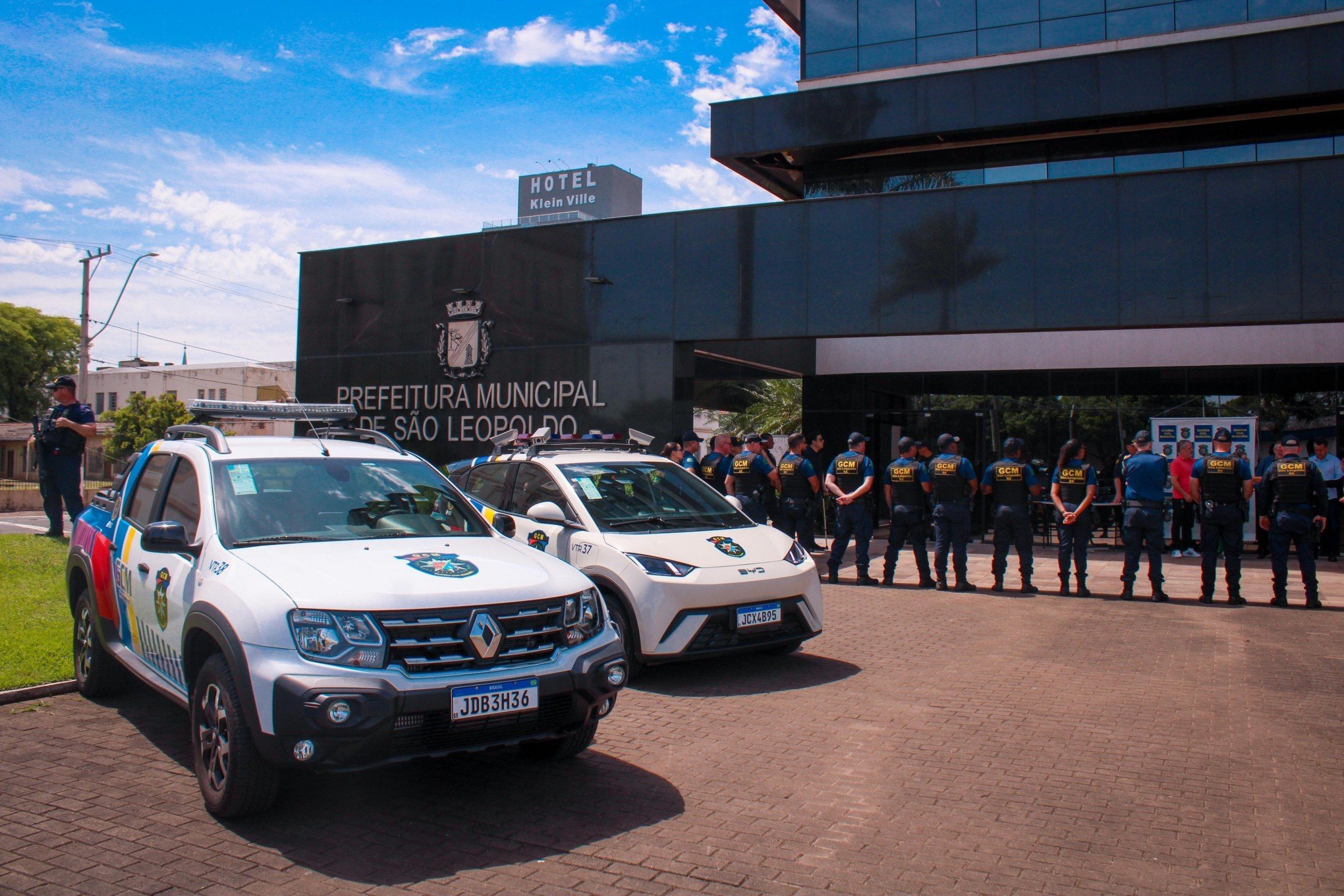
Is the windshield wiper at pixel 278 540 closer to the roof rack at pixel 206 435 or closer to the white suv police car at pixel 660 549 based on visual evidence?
the roof rack at pixel 206 435

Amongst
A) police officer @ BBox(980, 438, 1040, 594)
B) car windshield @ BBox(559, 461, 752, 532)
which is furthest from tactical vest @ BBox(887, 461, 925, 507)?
car windshield @ BBox(559, 461, 752, 532)

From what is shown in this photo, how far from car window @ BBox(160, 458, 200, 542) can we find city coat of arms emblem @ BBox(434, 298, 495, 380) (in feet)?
45.1

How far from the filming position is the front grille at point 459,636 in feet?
14.0

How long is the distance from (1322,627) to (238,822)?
9682mm

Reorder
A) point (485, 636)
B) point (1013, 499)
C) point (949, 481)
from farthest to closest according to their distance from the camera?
1. point (949, 481)
2. point (1013, 499)
3. point (485, 636)

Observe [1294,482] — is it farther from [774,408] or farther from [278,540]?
[774,408]

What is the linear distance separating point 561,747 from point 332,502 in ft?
5.82

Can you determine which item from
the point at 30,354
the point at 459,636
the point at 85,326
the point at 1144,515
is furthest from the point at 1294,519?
the point at 30,354

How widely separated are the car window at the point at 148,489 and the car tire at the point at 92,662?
28.9 inches

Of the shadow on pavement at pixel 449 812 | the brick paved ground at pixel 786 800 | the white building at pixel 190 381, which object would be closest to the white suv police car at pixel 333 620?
the shadow on pavement at pixel 449 812

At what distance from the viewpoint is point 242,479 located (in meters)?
5.39

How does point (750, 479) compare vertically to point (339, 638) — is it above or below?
above

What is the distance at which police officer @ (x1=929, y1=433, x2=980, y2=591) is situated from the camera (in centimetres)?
1190

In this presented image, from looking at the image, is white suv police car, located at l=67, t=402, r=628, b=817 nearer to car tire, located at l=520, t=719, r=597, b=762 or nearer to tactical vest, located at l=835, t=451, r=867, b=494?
car tire, located at l=520, t=719, r=597, b=762
